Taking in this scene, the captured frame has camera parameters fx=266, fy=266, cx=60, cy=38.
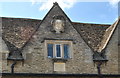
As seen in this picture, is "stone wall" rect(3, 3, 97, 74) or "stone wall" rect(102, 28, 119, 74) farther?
"stone wall" rect(102, 28, 119, 74)

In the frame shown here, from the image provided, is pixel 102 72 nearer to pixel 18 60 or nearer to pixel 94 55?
pixel 94 55

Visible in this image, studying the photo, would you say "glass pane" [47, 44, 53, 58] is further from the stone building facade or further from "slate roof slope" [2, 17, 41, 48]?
"slate roof slope" [2, 17, 41, 48]

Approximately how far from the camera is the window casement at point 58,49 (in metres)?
17.5

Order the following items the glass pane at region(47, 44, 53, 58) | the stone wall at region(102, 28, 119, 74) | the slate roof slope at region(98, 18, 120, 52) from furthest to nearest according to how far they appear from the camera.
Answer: the slate roof slope at region(98, 18, 120, 52) < the stone wall at region(102, 28, 119, 74) < the glass pane at region(47, 44, 53, 58)

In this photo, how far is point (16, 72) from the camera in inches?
637

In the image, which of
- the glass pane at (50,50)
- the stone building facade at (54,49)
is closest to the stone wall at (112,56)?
the stone building facade at (54,49)

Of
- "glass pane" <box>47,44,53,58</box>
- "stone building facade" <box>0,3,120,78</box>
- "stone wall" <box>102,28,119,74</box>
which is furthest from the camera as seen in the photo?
"stone wall" <box>102,28,119,74</box>

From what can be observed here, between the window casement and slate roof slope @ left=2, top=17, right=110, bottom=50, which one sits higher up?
slate roof slope @ left=2, top=17, right=110, bottom=50

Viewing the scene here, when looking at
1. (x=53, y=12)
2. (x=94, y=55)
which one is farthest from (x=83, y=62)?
(x=53, y=12)

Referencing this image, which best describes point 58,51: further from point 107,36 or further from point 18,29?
point 107,36

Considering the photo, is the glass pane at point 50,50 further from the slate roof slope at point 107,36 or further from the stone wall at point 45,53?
the slate roof slope at point 107,36

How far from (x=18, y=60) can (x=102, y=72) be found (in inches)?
221

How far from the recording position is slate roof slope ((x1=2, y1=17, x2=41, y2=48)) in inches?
702

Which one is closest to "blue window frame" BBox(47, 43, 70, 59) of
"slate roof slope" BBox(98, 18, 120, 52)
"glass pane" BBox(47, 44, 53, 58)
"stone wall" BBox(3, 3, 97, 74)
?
Result: "glass pane" BBox(47, 44, 53, 58)
